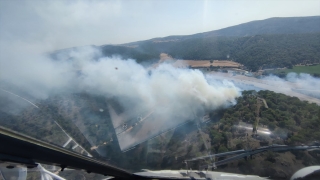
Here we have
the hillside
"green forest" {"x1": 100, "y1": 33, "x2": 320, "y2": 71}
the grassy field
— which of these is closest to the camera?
the hillside

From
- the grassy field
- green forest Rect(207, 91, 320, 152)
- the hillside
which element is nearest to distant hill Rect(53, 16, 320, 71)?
the grassy field

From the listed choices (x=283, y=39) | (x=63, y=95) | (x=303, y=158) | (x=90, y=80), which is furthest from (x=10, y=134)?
(x=283, y=39)

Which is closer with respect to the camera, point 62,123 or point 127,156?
point 127,156

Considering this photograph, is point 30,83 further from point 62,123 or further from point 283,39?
point 283,39

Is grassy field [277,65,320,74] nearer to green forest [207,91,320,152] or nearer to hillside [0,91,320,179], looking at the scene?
green forest [207,91,320,152]

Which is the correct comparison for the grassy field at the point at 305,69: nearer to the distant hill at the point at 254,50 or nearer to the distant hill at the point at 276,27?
the distant hill at the point at 254,50

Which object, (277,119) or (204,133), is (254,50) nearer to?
(277,119)

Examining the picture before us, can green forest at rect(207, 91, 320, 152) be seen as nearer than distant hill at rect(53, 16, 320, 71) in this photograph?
Yes

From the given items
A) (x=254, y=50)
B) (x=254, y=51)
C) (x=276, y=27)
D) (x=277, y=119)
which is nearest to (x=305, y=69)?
(x=254, y=51)

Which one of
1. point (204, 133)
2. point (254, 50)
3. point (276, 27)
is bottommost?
point (204, 133)

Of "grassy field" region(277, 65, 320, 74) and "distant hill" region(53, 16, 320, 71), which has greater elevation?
"distant hill" region(53, 16, 320, 71)

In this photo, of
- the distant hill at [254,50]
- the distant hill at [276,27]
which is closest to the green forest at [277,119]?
the distant hill at [254,50]
